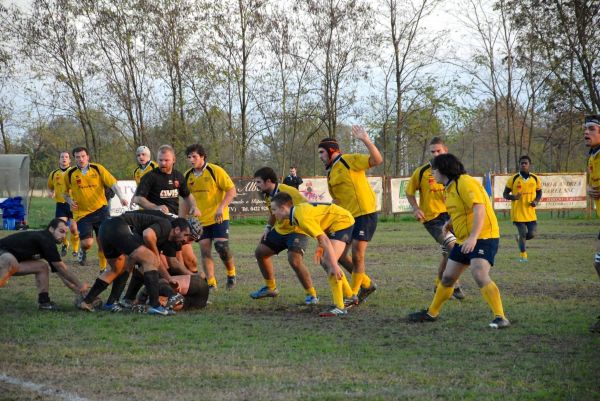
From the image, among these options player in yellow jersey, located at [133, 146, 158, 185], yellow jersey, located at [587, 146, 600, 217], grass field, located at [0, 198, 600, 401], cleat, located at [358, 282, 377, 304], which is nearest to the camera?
grass field, located at [0, 198, 600, 401]

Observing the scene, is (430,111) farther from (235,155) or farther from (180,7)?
(180,7)

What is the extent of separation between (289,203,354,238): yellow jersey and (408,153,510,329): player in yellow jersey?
152 cm

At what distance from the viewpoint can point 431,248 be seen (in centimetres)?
1734

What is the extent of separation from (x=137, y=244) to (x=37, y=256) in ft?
5.20

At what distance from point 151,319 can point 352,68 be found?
27279 millimetres

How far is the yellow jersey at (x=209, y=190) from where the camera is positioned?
35.7ft

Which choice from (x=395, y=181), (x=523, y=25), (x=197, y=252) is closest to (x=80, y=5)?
(x=395, y=181)

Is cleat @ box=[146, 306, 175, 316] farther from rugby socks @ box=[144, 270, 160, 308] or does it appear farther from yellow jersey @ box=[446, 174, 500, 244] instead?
yellow jersey @ box=[446, 174, 500, 244]

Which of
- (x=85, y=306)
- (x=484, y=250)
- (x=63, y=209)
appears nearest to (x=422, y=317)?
(x=484, y=250)

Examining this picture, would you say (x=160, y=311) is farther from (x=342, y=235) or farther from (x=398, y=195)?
(x=398, y=195)

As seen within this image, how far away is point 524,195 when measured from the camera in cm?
1567

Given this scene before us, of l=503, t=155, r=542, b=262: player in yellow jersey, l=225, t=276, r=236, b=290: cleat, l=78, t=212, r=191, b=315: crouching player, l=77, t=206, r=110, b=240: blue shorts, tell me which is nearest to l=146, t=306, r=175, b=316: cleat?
l=78, t=212, r=191, b=315: crouching player

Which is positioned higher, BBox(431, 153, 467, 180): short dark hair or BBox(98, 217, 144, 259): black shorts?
BBox(431, 153, 467, 180): short dark hair

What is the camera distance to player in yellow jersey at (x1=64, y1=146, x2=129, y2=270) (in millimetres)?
12914
